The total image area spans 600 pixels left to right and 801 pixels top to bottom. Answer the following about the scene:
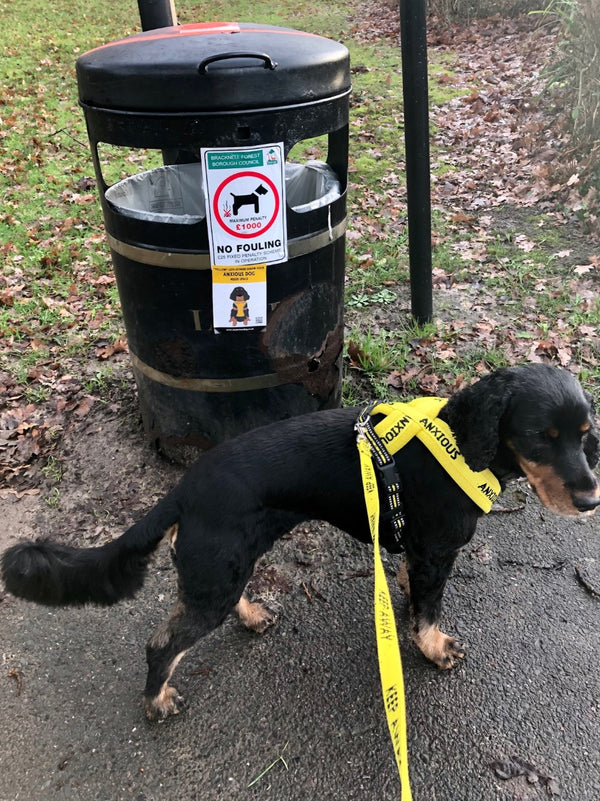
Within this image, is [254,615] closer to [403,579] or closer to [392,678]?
[403,579]

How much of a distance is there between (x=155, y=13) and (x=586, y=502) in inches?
138

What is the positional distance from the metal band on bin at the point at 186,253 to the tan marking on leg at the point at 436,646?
1.68m

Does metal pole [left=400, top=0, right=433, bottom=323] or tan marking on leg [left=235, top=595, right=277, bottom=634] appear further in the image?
Result: metal pole [left=400, top=0, right=433, bottom=323]

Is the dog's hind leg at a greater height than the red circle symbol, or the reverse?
the red circle symbol

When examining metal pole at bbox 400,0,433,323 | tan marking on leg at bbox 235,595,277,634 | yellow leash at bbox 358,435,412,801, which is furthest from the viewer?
metal pole at bbox 400,0,433,323

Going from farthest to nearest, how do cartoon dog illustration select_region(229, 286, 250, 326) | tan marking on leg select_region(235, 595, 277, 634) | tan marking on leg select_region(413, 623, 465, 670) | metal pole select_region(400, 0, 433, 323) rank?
metal pole select_region(400, 0, 433, 323) → cartoon dog illustration select_region(229, 286, 250, 326) → tan marking on leg select_region(235, 595, 277, 634) → tan marking on leg select_region(413, 623, 465, 670)

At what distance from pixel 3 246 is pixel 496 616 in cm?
551

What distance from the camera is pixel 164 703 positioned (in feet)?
7.63

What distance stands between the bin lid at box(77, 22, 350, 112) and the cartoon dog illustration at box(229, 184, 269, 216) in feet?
1.02

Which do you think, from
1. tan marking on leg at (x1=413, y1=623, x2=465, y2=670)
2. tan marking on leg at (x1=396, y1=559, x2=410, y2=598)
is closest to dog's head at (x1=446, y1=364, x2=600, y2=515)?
tan marking on leg at (x1=413, y1=623, x2=465, y2=670)

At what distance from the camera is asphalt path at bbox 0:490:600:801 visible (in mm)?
2160

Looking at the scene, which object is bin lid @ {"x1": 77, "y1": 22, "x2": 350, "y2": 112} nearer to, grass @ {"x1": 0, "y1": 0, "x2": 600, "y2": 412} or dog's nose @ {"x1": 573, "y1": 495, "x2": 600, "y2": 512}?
dog's nose @ {"x1": 573, "y1": 495, "x2": 600, "y2": 512}

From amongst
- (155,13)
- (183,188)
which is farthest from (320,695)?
(155,13)

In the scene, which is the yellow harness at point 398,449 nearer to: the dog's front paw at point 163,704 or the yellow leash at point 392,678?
the yellow leash at point 392,678
